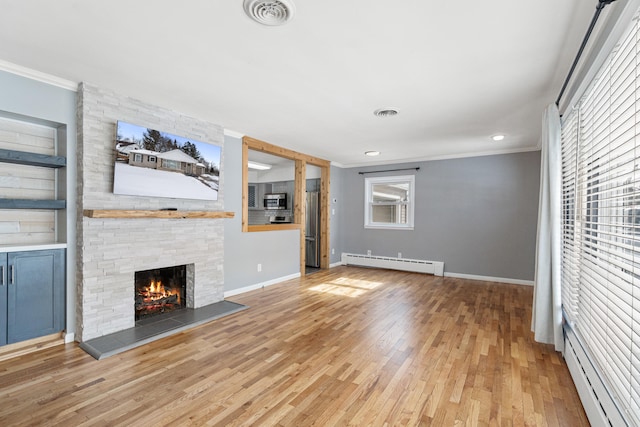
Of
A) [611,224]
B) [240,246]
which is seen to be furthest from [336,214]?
[611,224]

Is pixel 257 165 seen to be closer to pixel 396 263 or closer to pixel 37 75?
pixel 396 263

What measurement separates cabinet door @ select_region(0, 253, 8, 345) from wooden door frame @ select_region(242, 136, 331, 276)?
2.60 m

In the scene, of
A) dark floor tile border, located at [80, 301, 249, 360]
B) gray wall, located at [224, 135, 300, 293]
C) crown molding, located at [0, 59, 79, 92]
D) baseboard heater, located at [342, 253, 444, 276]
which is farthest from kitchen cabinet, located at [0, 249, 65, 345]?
baseboard heater, located at [342, 253, 444, 276]

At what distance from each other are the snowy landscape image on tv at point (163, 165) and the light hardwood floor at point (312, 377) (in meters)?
1.59

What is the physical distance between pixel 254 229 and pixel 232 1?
3.55 meters

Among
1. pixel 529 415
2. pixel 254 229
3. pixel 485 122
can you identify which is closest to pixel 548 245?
pixel 529 415

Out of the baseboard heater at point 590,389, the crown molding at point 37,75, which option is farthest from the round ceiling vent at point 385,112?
the crown molding at point 37,75

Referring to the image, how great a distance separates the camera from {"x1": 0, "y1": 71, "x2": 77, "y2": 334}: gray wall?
2570 millimetres

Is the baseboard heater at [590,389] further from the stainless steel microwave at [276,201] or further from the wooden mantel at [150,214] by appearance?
the stainless steel microwave at [276,201]

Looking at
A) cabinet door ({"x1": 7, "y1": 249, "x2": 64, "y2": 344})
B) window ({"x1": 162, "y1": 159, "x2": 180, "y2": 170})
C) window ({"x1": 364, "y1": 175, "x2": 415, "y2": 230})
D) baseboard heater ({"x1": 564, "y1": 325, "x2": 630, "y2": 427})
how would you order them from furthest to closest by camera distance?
1. window ({"x1": 364, "y1": 175, "x2": 415, "y2": 230})
2. window ({"x1": 162, "y1": 159, "x2": 180, "y2": 170})
3. cabinet door ({"x1": 7, "y1": 249, "x2": 64, "y2": 344})
4. baseboard heater ({"x1": 564, "y1": 325, "x2": 630, "y2": 427})

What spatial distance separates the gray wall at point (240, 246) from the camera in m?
4.42

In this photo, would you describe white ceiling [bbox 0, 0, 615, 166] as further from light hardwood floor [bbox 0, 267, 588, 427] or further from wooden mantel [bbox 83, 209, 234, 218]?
light hardwood floor [bbox 0, 267, 588, 427]

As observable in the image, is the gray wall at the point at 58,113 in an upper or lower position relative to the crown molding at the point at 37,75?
lower

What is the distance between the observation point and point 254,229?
4.93 metres
